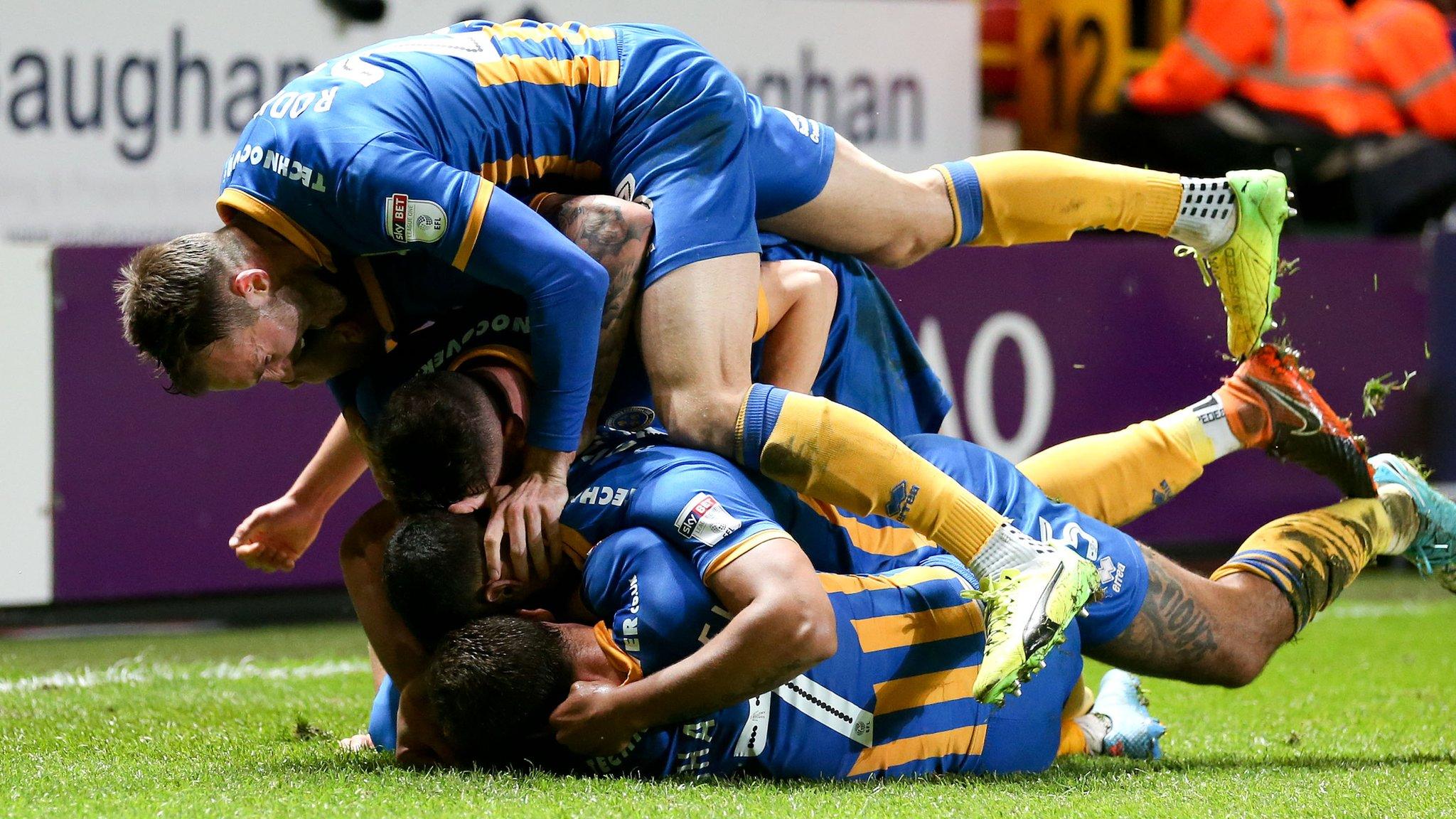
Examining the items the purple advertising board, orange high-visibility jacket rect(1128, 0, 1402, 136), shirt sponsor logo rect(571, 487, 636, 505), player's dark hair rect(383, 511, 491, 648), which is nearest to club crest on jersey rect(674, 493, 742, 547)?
shirt sponsor logo rect(571, 487, 636, 505)

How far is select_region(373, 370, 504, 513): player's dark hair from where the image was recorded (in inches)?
120

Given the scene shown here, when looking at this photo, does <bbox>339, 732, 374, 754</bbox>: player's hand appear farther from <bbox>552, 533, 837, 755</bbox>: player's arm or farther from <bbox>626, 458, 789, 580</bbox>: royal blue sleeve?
<bbox>626, 458, 789, 580</bbox>: royal blue sleeve

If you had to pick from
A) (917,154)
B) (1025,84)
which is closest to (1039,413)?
(917,154)

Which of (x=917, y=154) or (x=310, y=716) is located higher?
(x=917, y=154)

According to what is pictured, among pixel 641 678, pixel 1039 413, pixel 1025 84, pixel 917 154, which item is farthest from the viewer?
pixel 1025 84

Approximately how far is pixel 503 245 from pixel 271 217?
48 centimetres

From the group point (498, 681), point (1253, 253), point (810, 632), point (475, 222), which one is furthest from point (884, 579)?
point (1253, 253)

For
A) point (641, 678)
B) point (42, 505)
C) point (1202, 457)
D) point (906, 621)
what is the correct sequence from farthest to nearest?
point (42, 505), point (1202, 457), point (906, 621), point (641, 678)

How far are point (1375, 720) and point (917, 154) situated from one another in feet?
13.2

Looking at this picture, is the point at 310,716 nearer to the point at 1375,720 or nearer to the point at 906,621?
the point at 906,621

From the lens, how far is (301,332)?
335 cm

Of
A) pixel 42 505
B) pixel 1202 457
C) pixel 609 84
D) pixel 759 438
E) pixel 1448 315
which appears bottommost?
pixel 42 505

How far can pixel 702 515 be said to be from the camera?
298cm

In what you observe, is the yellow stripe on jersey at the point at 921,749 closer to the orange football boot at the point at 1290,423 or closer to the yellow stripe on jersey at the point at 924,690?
the yellow stripe on jersey at the point at 924,690
